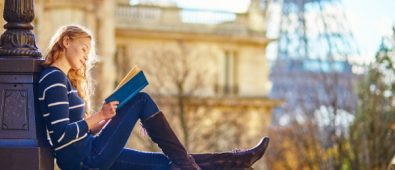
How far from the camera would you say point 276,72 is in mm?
109688

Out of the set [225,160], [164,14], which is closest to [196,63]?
[164,14]

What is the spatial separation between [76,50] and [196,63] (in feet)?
167

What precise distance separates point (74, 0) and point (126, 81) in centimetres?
3239

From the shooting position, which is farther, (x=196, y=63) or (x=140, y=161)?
(x=196, y=63)

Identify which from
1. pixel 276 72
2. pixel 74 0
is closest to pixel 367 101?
pixel 74 0

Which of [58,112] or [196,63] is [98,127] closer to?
[58,112]

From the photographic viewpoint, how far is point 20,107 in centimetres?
961

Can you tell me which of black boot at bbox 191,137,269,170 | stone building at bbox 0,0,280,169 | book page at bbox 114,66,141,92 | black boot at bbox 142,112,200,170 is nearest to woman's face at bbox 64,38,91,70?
book page at bbox 114,66,141,92

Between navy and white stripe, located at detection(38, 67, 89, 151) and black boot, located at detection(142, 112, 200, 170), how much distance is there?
1.56 ft

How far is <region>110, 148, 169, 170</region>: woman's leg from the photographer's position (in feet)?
32.8

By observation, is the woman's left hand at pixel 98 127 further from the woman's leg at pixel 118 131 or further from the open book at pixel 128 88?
the open book at pixel 128 88

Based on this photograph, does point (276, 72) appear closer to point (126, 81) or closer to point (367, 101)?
point (367, 101)

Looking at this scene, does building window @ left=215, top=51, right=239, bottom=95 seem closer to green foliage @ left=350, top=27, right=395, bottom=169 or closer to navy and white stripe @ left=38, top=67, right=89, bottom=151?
green foliage @ left=350, top=27, right=395, bottom=169

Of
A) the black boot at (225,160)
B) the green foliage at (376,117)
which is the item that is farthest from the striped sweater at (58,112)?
the green foliage at (376,117)
